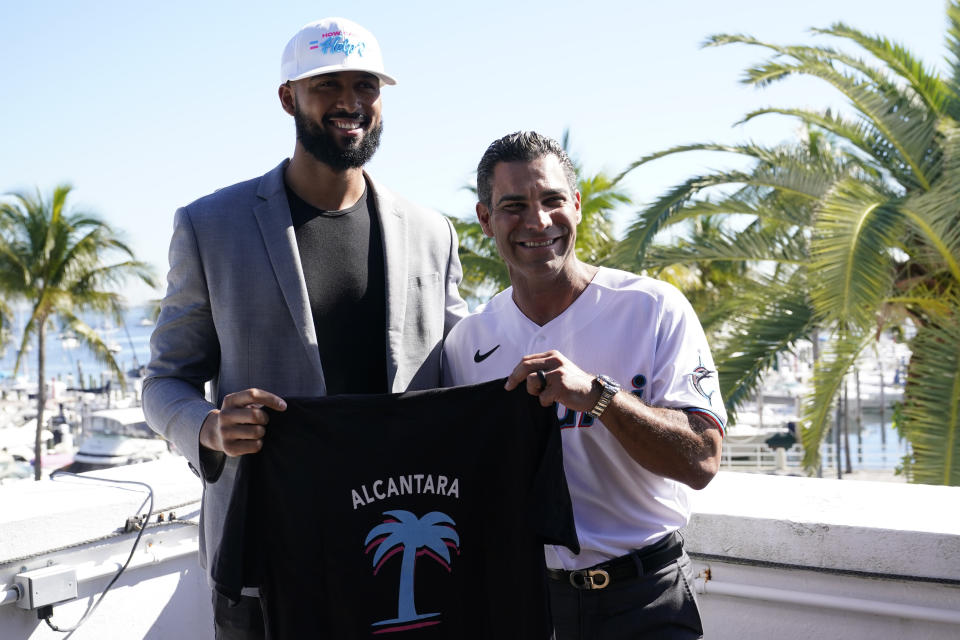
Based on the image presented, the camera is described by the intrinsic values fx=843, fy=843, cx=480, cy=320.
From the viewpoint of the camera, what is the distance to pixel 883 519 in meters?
2.96

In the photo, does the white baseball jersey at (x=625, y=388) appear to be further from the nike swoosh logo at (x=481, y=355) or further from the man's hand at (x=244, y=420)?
the man's hand at (x=244, y=420)

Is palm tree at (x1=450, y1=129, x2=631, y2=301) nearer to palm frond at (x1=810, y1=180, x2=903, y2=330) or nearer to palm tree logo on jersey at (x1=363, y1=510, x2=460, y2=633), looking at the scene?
palm frond at (x1=810, y1=180, x2=903, y2=330)

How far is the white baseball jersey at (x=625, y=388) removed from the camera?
2.40m

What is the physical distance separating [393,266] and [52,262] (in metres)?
30.0

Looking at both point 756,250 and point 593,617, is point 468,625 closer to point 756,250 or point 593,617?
point 593,617

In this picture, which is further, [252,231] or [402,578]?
[252,231]

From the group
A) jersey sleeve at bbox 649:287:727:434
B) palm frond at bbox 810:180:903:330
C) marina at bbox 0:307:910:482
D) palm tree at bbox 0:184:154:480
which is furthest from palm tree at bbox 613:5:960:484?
palm tree at bbox 0:184:154:480

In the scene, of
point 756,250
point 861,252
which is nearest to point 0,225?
point 756,250

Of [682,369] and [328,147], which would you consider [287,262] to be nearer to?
[328,147]

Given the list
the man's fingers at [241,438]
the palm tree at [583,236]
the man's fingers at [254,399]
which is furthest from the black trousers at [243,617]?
the palm tree at [583,236]

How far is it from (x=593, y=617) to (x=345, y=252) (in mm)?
1377

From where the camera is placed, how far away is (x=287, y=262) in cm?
263

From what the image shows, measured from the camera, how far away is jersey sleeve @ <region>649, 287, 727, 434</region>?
2354mm

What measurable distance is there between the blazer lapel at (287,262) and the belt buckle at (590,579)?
37.1 inches
